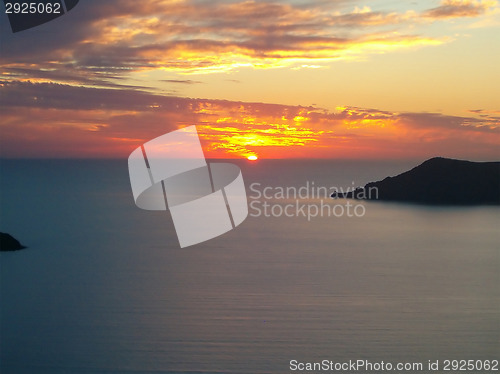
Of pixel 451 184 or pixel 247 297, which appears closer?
pixel 247 297

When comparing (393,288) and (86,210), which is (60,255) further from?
(86,210)

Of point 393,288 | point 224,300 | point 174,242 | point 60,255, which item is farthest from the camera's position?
point 174,242

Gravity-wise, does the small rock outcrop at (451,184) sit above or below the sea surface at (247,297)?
below

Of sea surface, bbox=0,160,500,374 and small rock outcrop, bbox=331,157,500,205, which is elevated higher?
sea surface, bbox=0,160,500,374

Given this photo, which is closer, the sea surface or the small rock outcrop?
the sea surface

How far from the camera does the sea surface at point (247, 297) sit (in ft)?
49.7

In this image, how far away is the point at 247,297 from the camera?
20719 millimetres

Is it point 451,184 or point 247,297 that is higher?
point 247,297

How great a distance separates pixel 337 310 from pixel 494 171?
40134 mm

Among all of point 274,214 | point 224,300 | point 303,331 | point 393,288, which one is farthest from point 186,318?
point 274,214

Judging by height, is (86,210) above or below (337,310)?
below

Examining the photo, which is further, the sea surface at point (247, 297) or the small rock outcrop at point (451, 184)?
the small rock outcrop at point (451, 184)

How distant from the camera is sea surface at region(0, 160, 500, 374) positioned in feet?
49.7

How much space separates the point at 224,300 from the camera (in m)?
20.3
